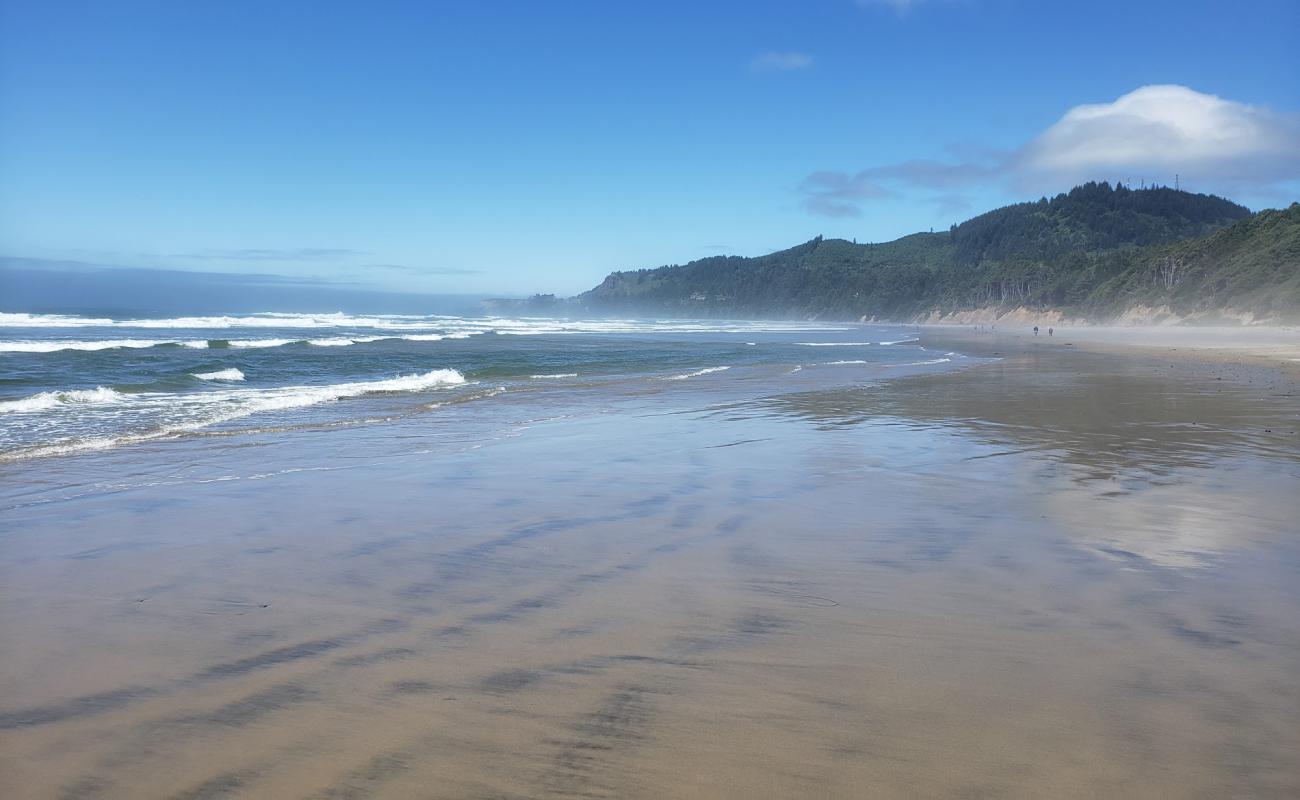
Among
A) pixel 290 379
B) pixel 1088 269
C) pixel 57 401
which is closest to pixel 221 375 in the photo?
pixel 290 379

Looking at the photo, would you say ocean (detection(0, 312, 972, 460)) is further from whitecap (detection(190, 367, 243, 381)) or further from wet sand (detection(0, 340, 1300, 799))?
wet sand (detection(0, 340, 1300, 799))

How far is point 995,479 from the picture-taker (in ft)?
24.5

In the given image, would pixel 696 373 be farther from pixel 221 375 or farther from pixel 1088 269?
pixel 1088 269

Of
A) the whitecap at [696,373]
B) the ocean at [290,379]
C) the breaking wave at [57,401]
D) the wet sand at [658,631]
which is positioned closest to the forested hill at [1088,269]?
the ocean at [290,379]

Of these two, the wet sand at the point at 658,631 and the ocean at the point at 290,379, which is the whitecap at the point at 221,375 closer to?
the ocean at the point at 290,379

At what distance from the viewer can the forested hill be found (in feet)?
199

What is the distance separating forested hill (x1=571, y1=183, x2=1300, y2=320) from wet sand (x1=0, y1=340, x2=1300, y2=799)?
5732cm

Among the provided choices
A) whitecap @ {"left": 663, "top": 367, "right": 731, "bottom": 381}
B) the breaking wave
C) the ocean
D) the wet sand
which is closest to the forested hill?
the ocean

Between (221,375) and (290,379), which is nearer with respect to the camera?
(221,375)

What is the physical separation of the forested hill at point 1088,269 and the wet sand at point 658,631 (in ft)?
188

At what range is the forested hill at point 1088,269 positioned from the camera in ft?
199

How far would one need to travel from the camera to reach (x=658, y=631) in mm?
3832

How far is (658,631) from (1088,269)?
10250 cm

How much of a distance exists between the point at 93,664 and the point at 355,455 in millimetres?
5961
